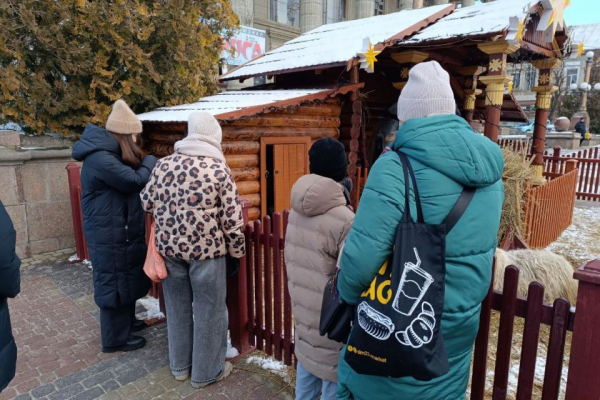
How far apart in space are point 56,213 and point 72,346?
3635mm

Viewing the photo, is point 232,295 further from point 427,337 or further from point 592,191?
point 592,191

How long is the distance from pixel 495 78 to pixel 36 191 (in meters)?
7.94

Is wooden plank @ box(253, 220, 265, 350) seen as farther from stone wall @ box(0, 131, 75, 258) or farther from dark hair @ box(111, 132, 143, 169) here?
stone wall @ box(0, 131, 75, 258)

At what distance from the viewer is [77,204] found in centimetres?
596

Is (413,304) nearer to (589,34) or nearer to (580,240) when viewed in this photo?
(580,240)

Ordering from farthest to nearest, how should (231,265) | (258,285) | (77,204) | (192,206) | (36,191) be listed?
(36,191)
(77,204)
(258,285)
(231,265)
(192,206)

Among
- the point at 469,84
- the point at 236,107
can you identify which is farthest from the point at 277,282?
the point at 469,84

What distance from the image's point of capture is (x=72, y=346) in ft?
12.7

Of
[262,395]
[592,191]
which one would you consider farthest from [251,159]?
[592,191]

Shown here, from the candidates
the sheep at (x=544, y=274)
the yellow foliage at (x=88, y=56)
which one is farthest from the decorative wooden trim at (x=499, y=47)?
the yellow foliage at (x=88, y=56)

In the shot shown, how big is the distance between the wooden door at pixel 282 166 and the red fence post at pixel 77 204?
2.82 m

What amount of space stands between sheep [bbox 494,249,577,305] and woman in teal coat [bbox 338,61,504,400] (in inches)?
135

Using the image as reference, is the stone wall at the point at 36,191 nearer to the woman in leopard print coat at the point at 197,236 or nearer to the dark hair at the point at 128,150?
the dark hair at the point at 128,150

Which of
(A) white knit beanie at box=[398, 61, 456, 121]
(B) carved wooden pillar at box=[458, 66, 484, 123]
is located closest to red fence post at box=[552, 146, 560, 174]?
(B) carved wooden pillar at box=[458, 66, 484, 123]
